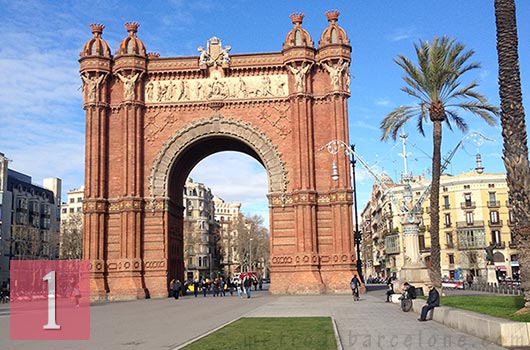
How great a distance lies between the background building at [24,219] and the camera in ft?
247

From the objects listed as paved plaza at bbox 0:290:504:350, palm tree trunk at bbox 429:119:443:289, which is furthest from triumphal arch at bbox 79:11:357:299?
paved plaza at bbox 0:290:504:350

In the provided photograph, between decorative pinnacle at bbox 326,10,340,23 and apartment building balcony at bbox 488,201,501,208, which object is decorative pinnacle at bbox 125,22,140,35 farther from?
apartment building balcony at bbox 488,201,501,208

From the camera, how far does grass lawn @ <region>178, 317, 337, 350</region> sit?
13.1 m

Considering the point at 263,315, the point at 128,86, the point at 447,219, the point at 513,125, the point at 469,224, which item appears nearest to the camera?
the point at 513,125

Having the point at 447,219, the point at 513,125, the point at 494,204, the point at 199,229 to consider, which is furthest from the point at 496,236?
the point at 513,125

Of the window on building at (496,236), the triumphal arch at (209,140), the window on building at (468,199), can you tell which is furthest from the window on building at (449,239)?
the triumphal arch at (209,140)

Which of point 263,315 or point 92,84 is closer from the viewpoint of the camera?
point 263,315

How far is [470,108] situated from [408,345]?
1871 centimetres

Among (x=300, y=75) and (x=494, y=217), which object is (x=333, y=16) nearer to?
(x=300, y=75)

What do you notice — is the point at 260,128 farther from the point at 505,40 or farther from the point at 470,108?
the point at 505,40

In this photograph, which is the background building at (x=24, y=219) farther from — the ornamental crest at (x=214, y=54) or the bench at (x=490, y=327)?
the bench at (x=490, y=327)

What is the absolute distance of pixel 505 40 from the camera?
16.3m

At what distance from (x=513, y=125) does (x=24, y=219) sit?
265ft

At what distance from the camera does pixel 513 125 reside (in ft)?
52.6
